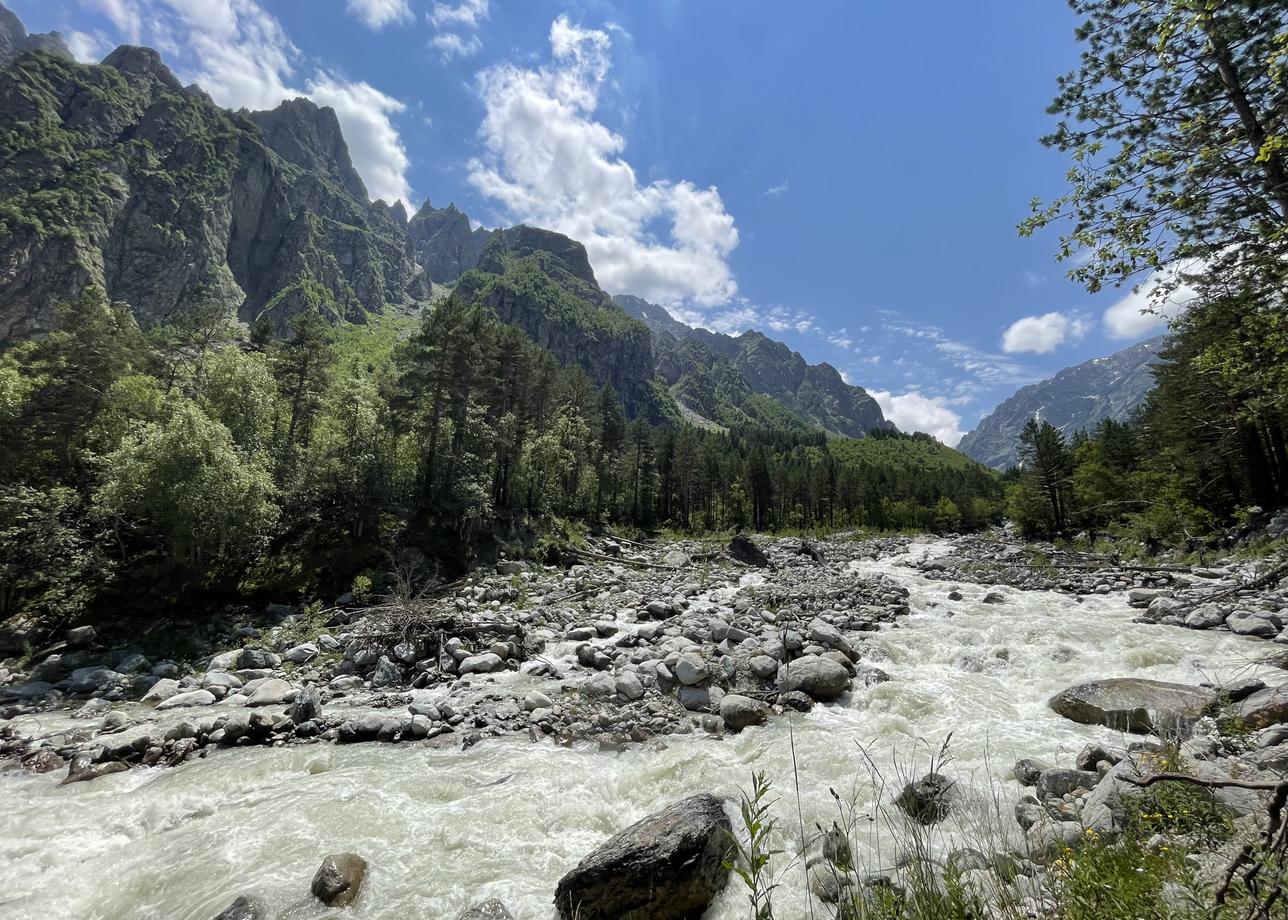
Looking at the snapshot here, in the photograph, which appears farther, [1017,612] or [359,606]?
[359,606]

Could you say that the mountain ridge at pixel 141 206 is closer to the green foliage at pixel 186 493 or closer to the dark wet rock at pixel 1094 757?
the green foliage at pixel 186 493

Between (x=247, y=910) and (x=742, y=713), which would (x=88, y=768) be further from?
(x=742, y=713)

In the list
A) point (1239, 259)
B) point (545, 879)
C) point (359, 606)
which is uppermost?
point (1239, 259)

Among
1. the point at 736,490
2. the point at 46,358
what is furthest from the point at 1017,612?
the point at 736,490

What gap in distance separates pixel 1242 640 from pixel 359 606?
30976 mm

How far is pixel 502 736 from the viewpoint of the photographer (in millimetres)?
11211

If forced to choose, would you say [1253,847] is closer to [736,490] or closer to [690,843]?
[690,843]

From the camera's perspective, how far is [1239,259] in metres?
8.14

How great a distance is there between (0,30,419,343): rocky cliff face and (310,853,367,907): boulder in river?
512 feet

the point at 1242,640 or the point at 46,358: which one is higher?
the point at 46,358

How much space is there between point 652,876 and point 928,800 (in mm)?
3994

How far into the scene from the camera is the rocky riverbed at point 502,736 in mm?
7141

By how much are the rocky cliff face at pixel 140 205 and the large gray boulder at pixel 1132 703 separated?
164 m

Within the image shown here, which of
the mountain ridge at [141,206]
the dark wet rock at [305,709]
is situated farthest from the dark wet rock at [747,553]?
the mountain ridge at [141,206]
